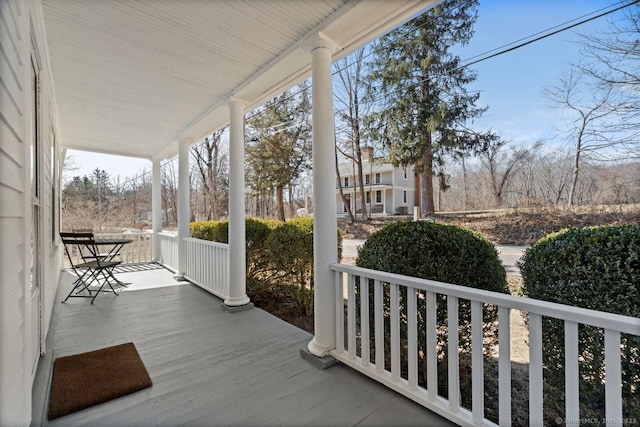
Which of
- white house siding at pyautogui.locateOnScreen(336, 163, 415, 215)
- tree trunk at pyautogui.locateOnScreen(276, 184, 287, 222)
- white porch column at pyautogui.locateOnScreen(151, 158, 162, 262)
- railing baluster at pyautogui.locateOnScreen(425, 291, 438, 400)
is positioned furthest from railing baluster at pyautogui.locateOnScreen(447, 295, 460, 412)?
tree trunk at pyautogui.locateOnScreen(276, 184, 287, 222)

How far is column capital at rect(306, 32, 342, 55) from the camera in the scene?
93.6 inches

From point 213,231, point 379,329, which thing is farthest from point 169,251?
point 379,329

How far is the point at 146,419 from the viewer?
5.74ft

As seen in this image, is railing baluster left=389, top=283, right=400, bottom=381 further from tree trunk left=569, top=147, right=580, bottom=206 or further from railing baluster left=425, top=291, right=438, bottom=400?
tree trunk left=569, top=147, right=580, bottom=206

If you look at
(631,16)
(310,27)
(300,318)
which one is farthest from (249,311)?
(631,16)

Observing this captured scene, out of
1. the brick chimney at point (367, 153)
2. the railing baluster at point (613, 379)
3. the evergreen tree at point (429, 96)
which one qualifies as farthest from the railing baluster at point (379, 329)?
the brick chimney at point (367, 153)

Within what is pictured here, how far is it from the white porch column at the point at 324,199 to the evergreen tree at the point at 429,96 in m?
4.80

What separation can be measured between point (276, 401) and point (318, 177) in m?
1.64

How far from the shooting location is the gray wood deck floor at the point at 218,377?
5.75 feet

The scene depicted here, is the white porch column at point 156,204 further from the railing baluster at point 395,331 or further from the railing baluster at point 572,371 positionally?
the railing baluster at point 572,371

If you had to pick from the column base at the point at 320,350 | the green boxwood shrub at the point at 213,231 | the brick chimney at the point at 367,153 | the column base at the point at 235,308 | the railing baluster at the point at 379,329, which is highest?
the brick chimney at the point at 367,153

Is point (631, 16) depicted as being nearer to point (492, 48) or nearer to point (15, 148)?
point (492, 48)

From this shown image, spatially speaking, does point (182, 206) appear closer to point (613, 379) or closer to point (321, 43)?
point (321, 43)

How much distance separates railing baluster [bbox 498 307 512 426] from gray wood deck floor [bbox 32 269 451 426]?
1.22ft
